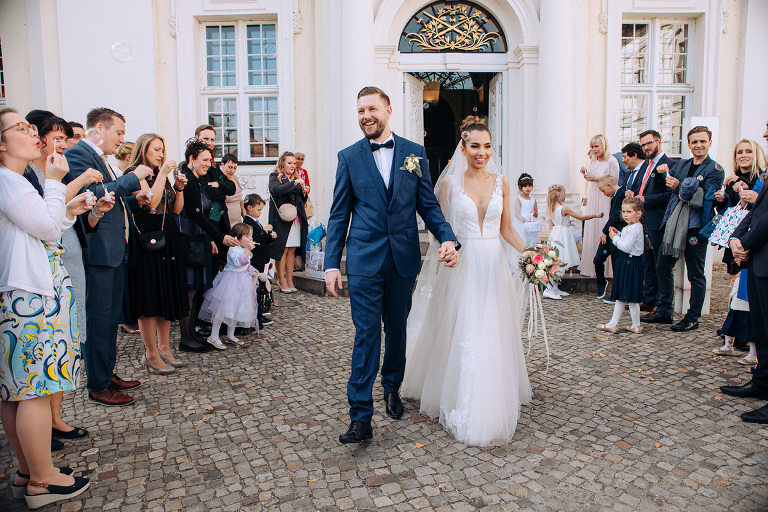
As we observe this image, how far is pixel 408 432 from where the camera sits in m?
3.69

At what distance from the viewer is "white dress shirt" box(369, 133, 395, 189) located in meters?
3.68

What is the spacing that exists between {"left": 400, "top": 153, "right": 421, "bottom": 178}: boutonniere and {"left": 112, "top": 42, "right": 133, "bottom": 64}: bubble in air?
28.1ft

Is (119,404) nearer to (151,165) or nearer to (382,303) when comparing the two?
(151,165)

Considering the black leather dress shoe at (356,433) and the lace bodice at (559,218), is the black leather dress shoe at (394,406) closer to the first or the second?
the black leather dress shoe at (356,433)

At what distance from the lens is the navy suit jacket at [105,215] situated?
155 inches

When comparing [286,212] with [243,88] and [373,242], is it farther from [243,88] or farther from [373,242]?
[373,242]

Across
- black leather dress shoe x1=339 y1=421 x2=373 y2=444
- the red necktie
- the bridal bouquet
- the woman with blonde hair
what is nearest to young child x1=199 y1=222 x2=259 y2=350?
black leather dress shoe x1=339 y1=421 x2=373 y2=444

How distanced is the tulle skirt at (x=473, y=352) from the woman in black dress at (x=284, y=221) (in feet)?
14.4

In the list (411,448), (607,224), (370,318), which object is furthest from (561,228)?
(411,448)

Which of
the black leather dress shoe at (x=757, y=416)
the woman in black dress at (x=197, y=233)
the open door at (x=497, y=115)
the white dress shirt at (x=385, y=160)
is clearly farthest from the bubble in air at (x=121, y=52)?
the black leather dress shoe at (x=757, y=416)

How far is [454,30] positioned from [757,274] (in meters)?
8.24

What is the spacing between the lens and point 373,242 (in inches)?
140

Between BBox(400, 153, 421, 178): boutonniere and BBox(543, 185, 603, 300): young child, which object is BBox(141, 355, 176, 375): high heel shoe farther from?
BBox(543, 185, 603, 300): young child

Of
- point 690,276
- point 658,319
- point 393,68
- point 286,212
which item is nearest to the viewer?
point 690,276
